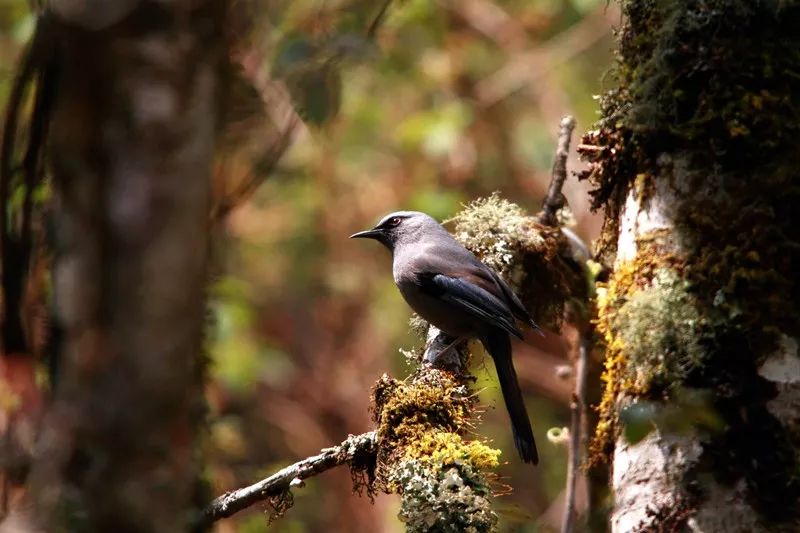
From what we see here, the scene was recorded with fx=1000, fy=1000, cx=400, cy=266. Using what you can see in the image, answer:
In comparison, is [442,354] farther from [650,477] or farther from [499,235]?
[650,477]

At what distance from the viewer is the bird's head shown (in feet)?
20.4

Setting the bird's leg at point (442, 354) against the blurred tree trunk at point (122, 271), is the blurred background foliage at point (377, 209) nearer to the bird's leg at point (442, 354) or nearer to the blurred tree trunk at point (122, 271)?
the bird's leg at point (442, 354)

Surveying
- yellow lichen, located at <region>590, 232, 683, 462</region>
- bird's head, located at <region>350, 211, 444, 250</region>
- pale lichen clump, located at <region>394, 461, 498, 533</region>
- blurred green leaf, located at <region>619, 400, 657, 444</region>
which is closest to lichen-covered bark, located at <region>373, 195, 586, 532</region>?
pale lichen clump, located at <region>394, 461, 498, 533</region>

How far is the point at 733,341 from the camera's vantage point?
2902 mm

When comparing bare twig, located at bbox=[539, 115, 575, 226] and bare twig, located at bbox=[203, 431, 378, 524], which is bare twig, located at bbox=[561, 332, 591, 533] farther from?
bare twig, located at bbox=[203, 431, 378, 524]

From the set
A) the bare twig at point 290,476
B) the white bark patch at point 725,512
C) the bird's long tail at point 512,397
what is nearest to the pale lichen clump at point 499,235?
the bird's long tail at point 512,397

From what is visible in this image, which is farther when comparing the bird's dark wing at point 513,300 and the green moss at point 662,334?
the bird's dark wing at point 513,300

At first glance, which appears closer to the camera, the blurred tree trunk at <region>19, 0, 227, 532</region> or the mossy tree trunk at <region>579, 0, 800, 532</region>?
the blurred tree trunk at <region>19, 0, 227, 532</region>

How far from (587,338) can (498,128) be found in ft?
23.2

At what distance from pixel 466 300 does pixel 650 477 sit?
2.32 m

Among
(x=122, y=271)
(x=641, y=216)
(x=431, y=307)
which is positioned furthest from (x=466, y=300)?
(x=122, y=271)

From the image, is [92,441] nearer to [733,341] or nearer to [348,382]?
[733,341]

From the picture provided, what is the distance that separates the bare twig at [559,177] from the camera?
455cm

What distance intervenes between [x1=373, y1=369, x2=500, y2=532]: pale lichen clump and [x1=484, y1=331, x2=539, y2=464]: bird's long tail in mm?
1055
